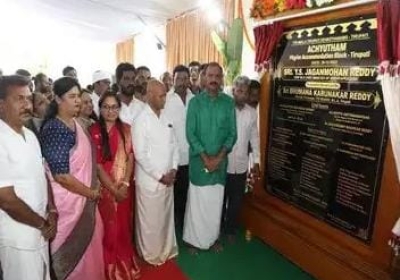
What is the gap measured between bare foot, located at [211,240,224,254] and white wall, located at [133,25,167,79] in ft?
17.9

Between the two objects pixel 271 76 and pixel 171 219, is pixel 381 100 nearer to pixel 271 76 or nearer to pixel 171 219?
pixel 271 76

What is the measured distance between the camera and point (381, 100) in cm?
233

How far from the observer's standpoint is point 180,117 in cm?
362

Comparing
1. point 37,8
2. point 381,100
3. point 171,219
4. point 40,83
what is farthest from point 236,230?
point 37,8

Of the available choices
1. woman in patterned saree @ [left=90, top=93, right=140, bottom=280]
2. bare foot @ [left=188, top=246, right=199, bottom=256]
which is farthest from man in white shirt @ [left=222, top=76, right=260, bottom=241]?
woman in patterned saree @ [left=90, top=93, right=140, bottom=280]

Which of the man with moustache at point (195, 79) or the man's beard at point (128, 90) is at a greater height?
the man with moustache at point (195, 79)

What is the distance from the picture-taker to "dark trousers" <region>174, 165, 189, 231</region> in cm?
371

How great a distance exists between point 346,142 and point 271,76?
3.36ft

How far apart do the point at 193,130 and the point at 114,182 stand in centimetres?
88

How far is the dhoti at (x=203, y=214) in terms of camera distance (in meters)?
3.20

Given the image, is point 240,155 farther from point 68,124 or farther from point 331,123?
point 68,124

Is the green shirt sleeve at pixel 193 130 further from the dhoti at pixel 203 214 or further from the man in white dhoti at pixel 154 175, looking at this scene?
the dhoti at pixel 203 214

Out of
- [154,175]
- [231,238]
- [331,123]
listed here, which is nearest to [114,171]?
[154,175]

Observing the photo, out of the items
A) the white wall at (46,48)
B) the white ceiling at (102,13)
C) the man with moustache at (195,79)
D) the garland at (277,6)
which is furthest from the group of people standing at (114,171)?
the white wall at (46,48)
